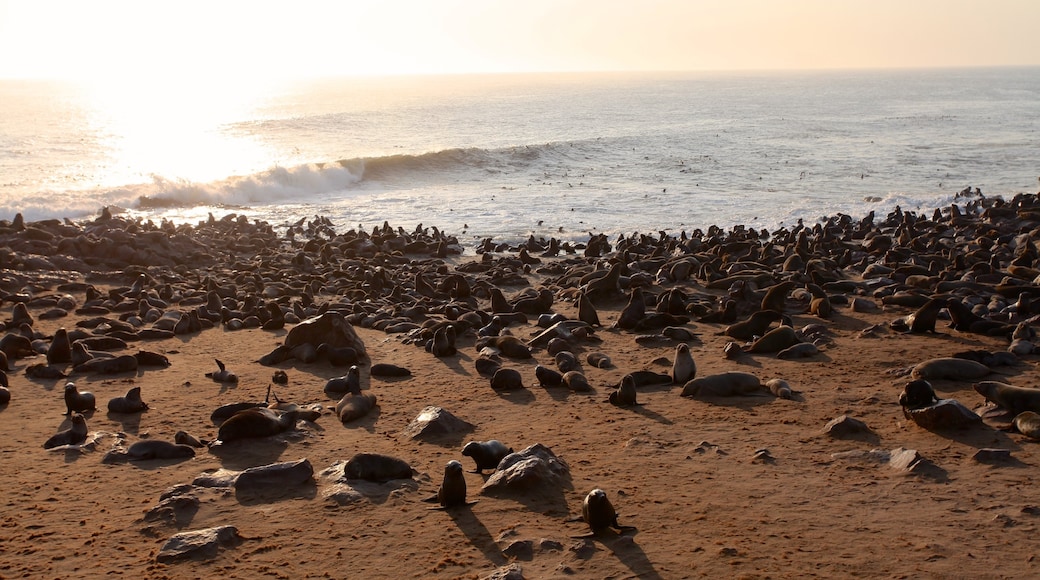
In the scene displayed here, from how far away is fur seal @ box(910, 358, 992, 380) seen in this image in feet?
25.6

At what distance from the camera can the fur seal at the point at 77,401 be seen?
7410mm

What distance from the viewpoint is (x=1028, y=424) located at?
624cm

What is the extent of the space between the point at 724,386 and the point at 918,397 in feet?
5.33

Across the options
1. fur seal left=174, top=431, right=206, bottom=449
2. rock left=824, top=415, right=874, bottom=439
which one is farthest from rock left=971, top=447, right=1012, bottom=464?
fur seal left=174, top=431, right=206, bottom=449

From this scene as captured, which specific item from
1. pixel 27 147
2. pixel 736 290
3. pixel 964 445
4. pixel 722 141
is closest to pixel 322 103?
pixel 27 147

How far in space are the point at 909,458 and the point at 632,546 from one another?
2.32m

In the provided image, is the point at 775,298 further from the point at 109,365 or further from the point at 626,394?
the point at 109,365

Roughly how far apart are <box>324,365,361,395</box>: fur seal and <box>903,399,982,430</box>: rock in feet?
16.0

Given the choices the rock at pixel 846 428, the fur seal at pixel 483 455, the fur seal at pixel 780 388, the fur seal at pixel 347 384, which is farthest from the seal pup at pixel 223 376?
the rock at pixel 846 428

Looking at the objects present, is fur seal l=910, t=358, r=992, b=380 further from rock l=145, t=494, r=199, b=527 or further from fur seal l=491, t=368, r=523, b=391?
rock l=145, t=494, r=199, b=527

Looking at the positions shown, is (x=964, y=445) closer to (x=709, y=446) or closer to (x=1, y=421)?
(x=709, y=446)

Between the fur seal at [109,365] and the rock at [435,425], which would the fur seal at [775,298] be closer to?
the rock at [435,425]

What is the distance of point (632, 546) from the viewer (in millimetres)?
4773

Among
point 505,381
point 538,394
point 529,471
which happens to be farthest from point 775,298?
point 529,471
